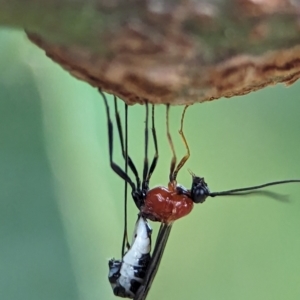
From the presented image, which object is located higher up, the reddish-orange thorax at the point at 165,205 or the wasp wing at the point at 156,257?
the reddish-orange thorax at the point at 165,205

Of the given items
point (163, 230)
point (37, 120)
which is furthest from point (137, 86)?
point (37, 120)

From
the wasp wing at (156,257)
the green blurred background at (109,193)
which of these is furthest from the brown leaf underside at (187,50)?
the green blurred background at (109,193)

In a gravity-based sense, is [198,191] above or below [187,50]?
below

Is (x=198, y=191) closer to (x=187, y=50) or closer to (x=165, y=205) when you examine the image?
(x=165, y=205)

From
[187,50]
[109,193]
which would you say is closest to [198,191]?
[187,50]

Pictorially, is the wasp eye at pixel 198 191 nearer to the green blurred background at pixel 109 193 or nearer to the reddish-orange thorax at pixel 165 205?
the reddish-orange thorax at pixel 165 205

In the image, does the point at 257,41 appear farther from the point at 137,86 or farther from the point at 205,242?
the point at 205,242
